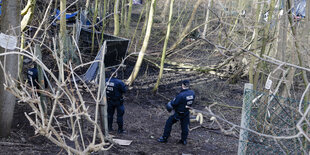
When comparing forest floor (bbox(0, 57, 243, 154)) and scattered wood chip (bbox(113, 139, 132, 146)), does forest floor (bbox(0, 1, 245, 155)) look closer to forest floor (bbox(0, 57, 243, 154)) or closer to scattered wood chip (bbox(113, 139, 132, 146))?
forest floor (bbox(0, 57, 243, 154))

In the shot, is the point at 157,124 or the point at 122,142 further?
the point at 157,124

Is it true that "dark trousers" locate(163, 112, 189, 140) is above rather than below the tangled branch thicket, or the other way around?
below

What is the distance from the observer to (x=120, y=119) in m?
8.00

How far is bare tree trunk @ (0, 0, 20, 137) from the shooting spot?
5.98m

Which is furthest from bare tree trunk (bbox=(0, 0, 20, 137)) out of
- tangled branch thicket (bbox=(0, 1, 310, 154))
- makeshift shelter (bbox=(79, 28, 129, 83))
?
makeshift shelter (bbox=(79, 28, 129, 83))

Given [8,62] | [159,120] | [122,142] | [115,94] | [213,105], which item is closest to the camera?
[213,105]

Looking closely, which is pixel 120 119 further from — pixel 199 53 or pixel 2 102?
pixel 199 53

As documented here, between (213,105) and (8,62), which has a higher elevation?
(8,62)

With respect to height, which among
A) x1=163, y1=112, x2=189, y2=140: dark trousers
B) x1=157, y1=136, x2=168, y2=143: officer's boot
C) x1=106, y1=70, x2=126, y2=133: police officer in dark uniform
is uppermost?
x1=106, y1=70, x2=126, y2=133: police officer in dark uniform

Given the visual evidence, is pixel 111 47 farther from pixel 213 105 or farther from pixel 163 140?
pixel 213 105

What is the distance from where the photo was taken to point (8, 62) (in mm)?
5992

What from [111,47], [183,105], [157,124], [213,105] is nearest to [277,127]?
[213,105]

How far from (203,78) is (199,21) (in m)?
9.12

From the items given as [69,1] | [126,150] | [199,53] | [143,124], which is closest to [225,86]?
[199,53]
